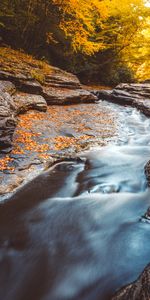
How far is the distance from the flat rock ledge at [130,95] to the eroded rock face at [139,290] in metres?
10.0

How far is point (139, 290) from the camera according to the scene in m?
2.26

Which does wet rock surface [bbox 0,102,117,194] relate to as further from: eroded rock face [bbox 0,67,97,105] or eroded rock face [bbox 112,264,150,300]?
eroded rock face [bbox 112,264,150,300]

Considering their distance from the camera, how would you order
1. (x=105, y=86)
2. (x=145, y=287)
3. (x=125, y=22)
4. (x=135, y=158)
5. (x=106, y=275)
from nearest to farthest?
1. (x=145, y=287)
2. (x=106, y=275)
3. (x=135, y=158)
4. (x=125, y=22)
5. (x=105, y=86)

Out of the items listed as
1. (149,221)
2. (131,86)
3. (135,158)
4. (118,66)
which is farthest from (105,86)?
(149,221)

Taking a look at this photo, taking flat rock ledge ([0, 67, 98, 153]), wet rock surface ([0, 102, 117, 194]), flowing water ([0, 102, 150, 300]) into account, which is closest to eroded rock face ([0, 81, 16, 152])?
flat rock ledge ([0, 67, 98, 153])

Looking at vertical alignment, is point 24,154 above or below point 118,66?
below

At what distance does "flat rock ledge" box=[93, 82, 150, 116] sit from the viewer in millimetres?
12447

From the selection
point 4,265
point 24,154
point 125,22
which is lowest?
point 4,265

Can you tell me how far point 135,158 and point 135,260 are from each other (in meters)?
3.52

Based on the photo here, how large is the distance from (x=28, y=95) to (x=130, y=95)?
5.81 m

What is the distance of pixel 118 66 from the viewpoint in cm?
1777

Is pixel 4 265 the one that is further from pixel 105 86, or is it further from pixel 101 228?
pixel 105 86

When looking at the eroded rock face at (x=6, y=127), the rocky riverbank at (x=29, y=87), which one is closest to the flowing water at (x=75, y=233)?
the eroded rock face at (x=6, y=127)

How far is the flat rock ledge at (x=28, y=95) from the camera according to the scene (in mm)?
5953
